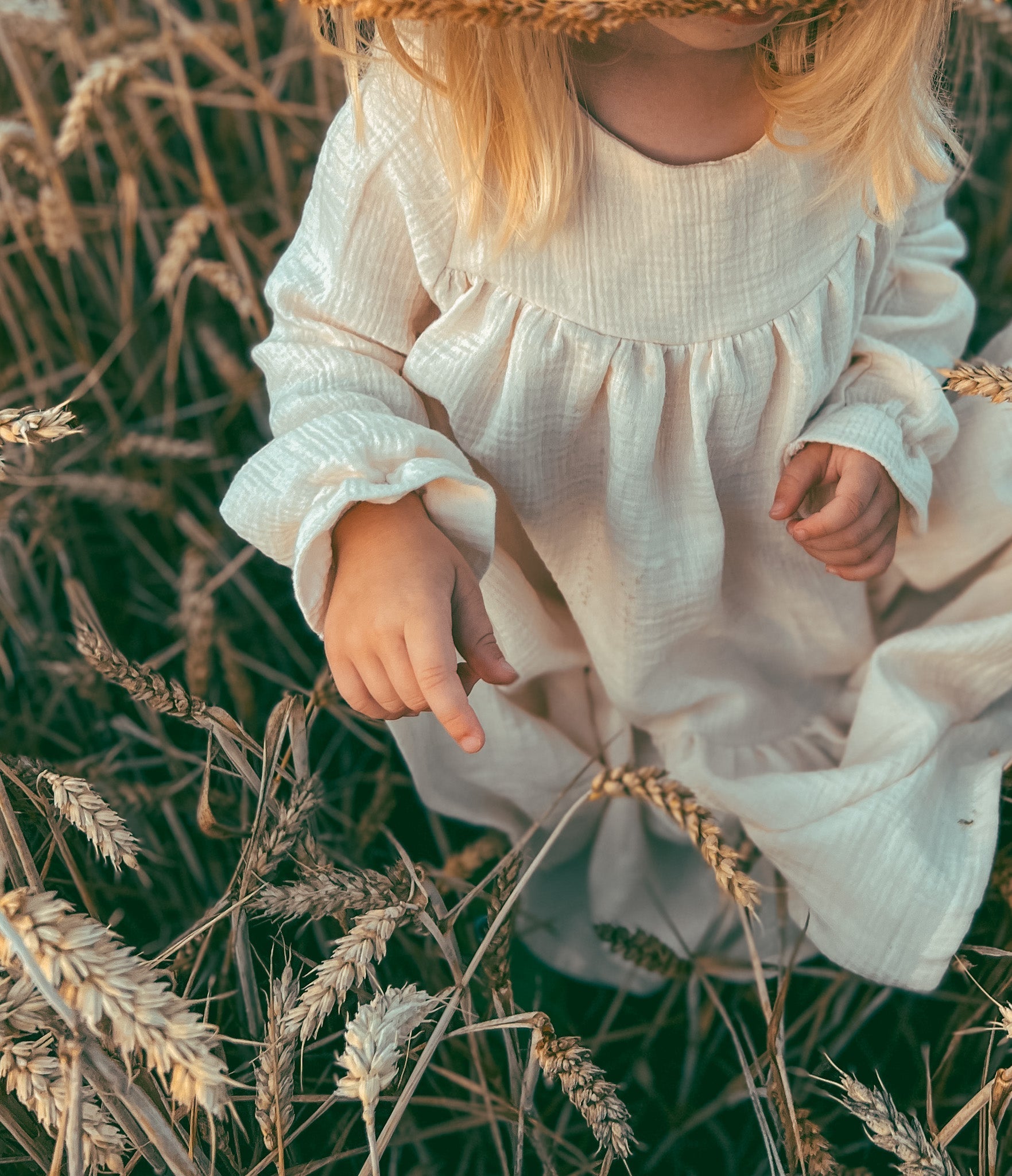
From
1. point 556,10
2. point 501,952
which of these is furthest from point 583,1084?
point 556,10

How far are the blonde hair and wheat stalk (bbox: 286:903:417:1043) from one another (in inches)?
19.9

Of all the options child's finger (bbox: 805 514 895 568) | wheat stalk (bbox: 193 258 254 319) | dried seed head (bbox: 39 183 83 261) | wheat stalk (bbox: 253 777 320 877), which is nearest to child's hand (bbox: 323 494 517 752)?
wheat stalk (bbox: 253 777 320 877)

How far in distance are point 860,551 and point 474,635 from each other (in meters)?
0.39

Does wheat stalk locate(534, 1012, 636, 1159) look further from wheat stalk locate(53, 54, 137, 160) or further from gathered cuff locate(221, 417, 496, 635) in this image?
wheat stalk locate(53, 54, 137, 160)

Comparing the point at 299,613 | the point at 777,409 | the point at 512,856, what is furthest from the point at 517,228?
the point at 299,613

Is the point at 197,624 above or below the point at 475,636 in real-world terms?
below

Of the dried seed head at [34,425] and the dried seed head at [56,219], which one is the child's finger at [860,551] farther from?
the dried seed head at [56,219]

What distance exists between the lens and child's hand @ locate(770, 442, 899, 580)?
0.85 metres

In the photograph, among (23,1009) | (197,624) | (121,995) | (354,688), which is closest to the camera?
(121,995)

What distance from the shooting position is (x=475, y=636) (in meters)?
0.71

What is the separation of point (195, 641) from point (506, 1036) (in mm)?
531

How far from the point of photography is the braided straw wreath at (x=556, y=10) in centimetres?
51

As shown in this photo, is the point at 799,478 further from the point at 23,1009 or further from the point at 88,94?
the point at 88,94

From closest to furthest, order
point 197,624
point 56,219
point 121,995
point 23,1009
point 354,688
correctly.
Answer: point 121,995 < point 23,1009 < point 354,688 < point 197,624 < point 56,219
